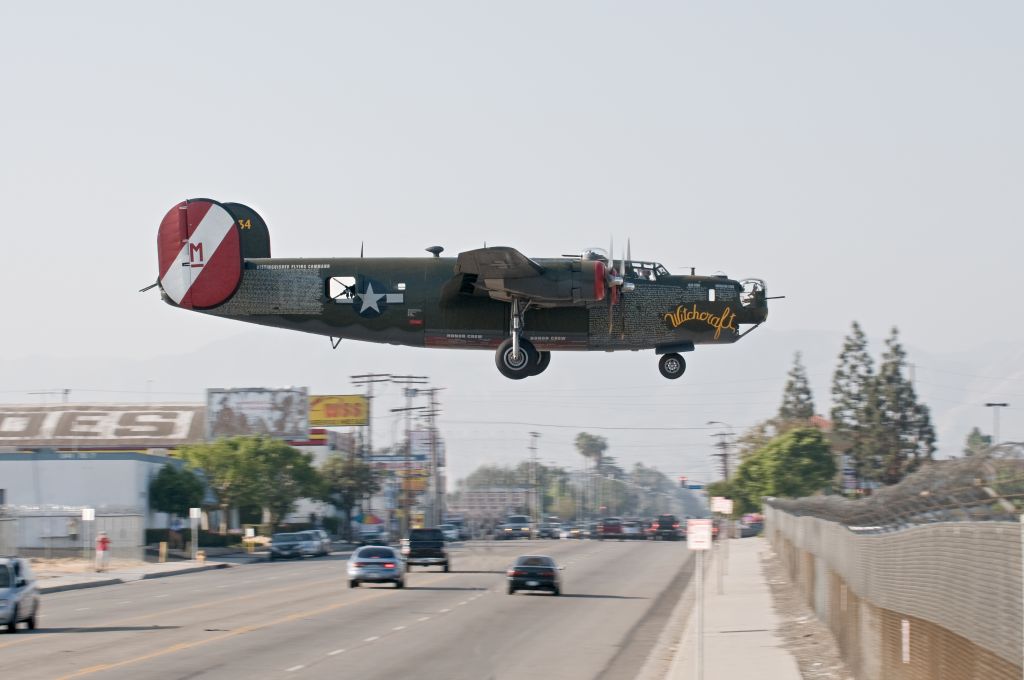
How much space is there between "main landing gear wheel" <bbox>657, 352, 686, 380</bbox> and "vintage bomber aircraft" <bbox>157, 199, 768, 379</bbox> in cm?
2

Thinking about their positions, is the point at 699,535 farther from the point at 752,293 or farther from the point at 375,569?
the point at 375,569

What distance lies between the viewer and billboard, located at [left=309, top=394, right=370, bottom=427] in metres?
160

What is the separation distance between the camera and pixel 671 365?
25281mm

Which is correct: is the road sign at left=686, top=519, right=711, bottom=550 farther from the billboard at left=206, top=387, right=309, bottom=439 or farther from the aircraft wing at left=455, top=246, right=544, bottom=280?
the billboard at left=206, top=387, right=309, bottom=439

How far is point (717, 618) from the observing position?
38.7 metres

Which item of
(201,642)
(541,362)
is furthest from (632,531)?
(541,362)

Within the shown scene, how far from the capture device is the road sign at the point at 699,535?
24947mm

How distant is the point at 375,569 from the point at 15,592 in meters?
20.8

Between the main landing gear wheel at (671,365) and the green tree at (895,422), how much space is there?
10766cm

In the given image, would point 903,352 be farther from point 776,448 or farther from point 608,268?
point 608,268

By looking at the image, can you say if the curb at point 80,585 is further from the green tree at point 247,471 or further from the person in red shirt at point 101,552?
the green tree at point 247,471

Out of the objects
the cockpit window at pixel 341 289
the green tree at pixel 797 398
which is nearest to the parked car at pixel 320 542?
the cockpit window at pixel 341 289

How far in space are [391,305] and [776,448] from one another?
103 m

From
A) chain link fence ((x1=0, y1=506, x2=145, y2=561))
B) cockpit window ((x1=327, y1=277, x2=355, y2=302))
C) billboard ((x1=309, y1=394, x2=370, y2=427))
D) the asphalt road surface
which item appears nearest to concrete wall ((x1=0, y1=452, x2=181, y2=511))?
chain link fence ((x1=0, y1=506, x2=145, y2=561))
